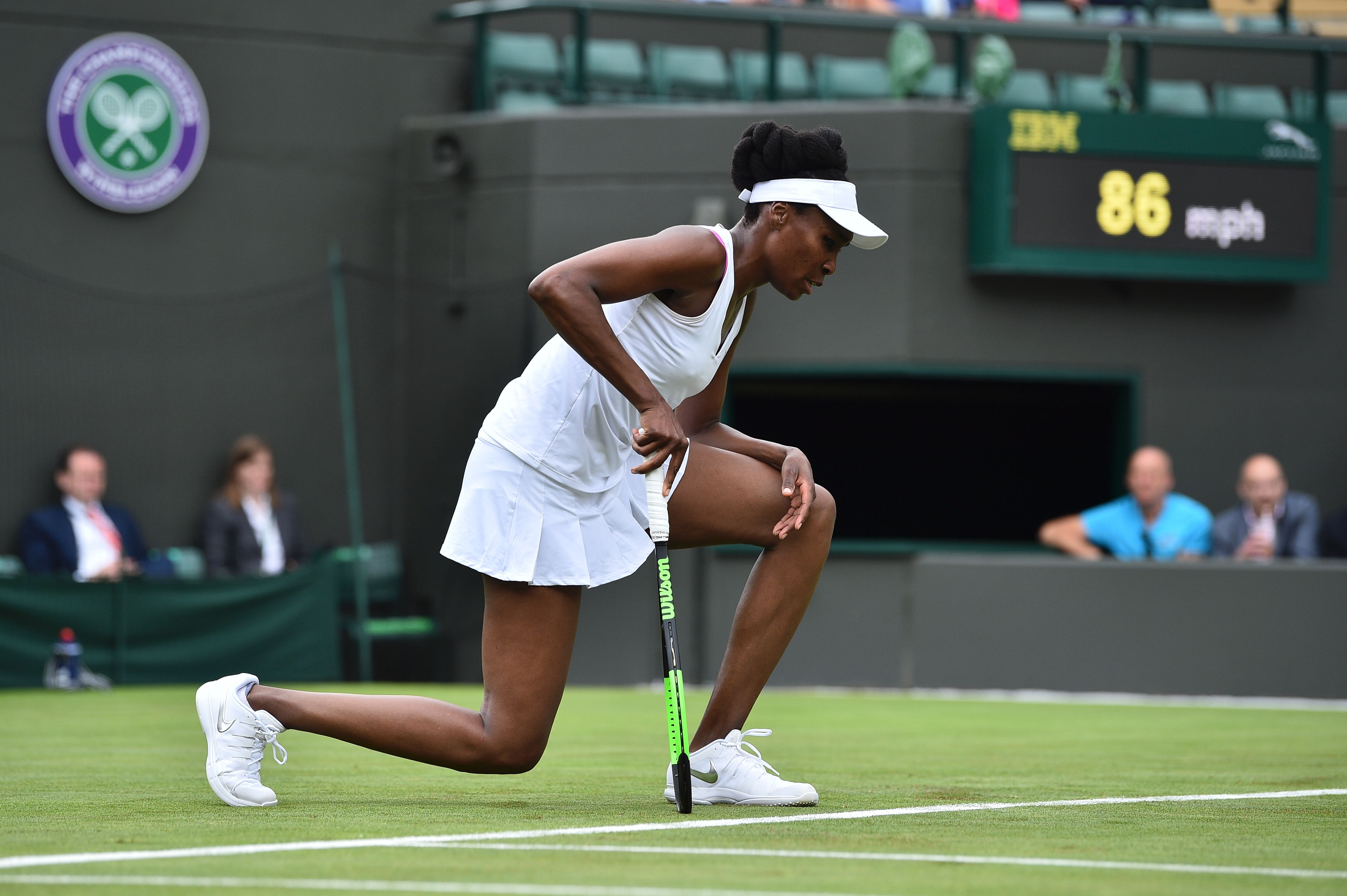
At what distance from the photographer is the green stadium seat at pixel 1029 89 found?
48.2 feet

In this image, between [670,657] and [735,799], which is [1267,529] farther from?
[670,657]

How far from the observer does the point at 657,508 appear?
4770mm

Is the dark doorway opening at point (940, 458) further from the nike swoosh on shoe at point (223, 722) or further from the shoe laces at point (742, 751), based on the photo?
the nike swoosh on shoe at point (223, 722)

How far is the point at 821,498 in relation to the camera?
5.17 metres

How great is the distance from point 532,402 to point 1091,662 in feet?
27.0

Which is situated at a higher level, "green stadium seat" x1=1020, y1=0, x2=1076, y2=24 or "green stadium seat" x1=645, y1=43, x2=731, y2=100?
"green stadium seat" x1=1020, y1=0, x2=1076, y2=24

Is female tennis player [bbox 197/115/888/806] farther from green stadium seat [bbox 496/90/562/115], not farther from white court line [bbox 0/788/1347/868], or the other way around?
green stadium seat [bbox 496/90/562/115]

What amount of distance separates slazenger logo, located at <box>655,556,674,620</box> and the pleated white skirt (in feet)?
0.22

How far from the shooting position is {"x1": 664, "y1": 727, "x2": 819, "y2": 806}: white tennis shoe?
4.92m

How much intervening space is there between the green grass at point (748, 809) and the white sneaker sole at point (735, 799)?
0.07 m

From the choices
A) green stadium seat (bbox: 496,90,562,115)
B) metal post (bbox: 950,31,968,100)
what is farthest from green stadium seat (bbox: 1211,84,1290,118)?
green stadium seat (bbox: 496,90,562,115)

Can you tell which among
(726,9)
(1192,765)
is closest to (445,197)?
(726,9)

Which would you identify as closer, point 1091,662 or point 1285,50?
point 1091,662

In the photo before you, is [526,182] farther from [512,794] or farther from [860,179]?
[512,794]
